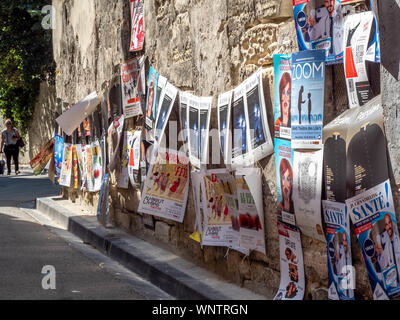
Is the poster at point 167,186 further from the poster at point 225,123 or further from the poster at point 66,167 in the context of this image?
the poster at point 66,167

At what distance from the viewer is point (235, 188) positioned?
199 inches

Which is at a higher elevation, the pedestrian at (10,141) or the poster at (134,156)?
the pedestrian at (10,141)

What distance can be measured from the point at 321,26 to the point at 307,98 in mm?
411

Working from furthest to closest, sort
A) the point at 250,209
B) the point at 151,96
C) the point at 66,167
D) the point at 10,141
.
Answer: the point at 10,141, the point at 66,167, the point at 151,96, the point at 250,209

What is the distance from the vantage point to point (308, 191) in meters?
4.03

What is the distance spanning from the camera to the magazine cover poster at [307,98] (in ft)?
12.7

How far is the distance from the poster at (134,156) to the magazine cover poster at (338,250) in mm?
3781

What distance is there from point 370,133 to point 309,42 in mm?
822

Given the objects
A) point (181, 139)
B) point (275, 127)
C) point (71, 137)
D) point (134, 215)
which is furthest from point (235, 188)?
point (71, 137)

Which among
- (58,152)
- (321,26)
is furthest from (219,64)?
(58,152)

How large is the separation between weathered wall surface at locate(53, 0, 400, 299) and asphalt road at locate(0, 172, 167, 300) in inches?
23.3

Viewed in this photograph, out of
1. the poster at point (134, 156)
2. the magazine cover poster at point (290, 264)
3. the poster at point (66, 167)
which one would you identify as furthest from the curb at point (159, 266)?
the poster at point (66, 167)

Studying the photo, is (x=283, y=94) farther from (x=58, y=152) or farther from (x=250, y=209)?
(x=58, y=152)

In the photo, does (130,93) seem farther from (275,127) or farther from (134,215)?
(275,127)
